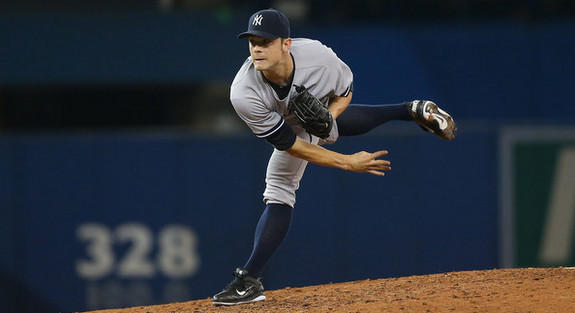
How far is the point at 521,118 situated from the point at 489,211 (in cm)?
405

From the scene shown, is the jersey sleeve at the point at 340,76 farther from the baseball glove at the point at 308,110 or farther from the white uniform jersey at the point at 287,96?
the baseball glove at the point at 308,110

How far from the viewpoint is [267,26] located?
4.46 m

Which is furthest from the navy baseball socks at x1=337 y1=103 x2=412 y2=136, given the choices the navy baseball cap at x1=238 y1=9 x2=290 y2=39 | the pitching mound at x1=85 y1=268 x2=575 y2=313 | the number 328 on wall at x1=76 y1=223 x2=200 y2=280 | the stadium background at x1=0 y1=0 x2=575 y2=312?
the number 328 on wall at x1=76 y1=223 x2=200 y2=280

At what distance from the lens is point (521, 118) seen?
1173cm

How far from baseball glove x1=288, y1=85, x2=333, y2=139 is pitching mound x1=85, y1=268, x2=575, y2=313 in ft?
2.91

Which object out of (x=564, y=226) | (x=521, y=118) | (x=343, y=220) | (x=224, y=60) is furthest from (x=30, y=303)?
(x=521, y=118)

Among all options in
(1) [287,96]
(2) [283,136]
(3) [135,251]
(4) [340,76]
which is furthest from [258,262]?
(3) [135,251]

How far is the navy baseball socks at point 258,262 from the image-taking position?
4922 mm

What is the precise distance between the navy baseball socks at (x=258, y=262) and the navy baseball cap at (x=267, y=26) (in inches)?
39.3

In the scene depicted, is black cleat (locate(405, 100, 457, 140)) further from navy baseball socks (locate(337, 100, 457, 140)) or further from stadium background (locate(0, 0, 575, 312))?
stadium background (locate(0, 0, 575, 312))

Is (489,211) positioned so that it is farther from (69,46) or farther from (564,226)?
(69,46)

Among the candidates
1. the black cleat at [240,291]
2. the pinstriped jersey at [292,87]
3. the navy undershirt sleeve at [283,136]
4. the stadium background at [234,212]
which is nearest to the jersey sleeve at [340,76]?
the pinstriped jersey at [292,87]

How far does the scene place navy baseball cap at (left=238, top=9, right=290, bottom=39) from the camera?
14.6 ft

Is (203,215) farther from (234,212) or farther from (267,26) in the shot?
(267,26)
